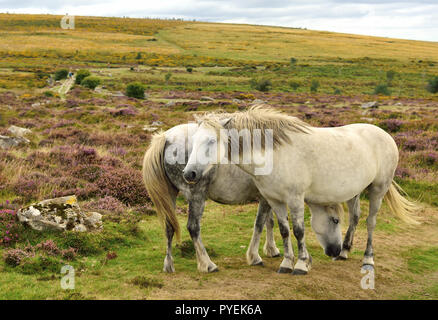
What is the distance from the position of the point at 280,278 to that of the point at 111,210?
15.5 feet

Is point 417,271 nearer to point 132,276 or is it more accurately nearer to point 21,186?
point 132,276

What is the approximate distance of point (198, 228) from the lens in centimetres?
656

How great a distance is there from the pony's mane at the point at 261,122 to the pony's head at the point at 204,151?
0.24 feet

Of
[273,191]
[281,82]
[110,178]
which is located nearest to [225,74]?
[281,82]

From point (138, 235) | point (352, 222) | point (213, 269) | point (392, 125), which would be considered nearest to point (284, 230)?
point (213, 269)

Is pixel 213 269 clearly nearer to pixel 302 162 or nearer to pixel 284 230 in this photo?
pixel 284 230

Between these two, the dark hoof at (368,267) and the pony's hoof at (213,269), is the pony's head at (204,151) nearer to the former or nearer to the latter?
the pony's hoof at (213,269)

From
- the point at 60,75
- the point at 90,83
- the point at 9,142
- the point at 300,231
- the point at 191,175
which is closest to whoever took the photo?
the point at 191,175

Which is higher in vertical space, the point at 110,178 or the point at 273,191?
the point at 273,191

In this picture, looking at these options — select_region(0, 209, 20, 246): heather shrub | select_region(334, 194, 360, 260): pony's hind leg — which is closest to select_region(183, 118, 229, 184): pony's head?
select_region(334, 194, 360, 260): pony's hind leg

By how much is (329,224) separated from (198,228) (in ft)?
8.16

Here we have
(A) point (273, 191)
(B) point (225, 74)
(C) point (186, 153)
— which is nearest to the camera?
(A) point (273, 191)

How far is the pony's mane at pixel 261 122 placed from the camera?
5.90 meters
